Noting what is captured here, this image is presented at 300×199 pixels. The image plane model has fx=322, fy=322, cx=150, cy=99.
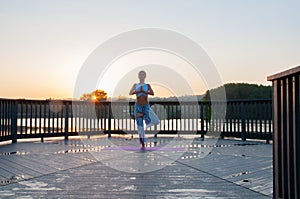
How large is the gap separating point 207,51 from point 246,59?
5660 mm

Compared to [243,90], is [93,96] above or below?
below

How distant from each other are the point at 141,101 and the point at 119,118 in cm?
309

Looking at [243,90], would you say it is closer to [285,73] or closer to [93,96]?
[93,96]

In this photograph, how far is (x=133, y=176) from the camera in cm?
373

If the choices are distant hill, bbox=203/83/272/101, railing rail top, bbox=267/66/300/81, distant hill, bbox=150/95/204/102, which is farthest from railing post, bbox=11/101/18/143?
distant hill, bbox=203/83/272/101

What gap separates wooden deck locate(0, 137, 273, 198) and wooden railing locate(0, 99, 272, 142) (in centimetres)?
231

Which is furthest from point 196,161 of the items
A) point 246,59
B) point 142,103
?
point 246,59

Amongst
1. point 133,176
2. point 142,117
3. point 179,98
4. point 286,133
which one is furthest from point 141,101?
point 286,133

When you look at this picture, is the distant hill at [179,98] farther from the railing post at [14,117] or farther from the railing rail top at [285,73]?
the railing rail top at [285,73]

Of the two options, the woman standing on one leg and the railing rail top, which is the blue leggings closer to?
the woman standing on one leg

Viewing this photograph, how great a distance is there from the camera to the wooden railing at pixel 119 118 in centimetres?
781

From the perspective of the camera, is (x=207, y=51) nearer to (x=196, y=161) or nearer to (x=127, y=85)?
(x=127, y=85)

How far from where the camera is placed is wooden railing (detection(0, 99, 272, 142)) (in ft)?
25.6

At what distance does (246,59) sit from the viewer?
17641 millimetres
